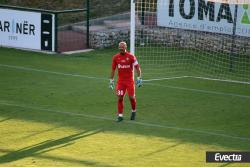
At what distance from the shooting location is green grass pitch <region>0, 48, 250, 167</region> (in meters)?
18.0

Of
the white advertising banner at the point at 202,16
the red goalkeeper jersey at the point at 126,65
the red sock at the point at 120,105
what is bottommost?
the red sock at the point at 120,105

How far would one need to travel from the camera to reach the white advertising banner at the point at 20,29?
31.3 metres

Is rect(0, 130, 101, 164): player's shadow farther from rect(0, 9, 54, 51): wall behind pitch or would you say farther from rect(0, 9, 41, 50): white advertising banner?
rect(0, 9, 41, 50): white advertising banner

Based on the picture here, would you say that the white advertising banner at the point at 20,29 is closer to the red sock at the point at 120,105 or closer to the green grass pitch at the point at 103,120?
the green grass pitch at the point at 103,120

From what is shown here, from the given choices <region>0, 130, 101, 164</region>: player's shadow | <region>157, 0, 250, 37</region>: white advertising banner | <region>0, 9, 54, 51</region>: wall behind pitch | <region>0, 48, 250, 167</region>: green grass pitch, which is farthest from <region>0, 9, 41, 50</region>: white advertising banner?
<region>0, 130, 101, 164</region>: player's shadow

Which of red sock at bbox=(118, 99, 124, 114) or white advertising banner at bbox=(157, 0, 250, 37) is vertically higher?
white advertising banner at bbox=(157, 0, 250, 37)

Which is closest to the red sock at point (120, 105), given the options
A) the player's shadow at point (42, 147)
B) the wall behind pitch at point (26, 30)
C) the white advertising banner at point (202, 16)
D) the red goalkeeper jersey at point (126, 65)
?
the red goalkeeper jersey at point (126, 65)

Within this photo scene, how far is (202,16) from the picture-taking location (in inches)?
1254

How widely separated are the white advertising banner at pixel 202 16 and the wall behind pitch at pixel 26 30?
4641 millimetres

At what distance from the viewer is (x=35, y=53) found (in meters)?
31.2

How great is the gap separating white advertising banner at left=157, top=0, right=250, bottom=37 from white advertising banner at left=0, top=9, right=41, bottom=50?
5028 millimetres

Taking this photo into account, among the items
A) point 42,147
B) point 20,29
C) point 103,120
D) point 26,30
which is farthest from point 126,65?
point 20,29

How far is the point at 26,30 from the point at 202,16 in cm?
706

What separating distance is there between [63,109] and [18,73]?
536 cm
